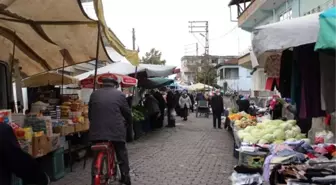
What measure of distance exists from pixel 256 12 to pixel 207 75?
128ft

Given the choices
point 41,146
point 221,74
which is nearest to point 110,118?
point 41,146

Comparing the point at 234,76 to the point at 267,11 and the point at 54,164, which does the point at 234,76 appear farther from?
the point at 54,164

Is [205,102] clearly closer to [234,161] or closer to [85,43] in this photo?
[234,161]

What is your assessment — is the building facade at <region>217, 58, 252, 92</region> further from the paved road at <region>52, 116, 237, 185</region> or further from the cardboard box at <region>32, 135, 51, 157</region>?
the cardboard box at <region>32, 135, 51, 157</region>

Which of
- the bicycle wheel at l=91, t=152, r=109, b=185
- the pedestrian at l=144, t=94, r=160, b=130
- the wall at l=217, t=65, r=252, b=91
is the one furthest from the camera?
the wall at l=217, t=65, r=252, b=91

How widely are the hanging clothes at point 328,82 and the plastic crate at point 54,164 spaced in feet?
17.0

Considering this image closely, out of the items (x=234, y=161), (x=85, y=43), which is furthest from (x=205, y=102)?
(x=85, y=43)

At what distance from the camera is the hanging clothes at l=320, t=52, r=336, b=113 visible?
5586 mm

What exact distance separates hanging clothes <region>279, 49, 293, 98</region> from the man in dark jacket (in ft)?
16.2

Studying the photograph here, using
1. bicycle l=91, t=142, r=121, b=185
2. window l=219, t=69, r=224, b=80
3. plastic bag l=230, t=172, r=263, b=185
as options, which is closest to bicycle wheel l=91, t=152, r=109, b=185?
bicycle l=91, t=142, r=121, b=185

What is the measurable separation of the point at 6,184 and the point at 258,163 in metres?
4.83

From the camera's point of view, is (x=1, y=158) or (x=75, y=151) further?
(x=75, y=151)

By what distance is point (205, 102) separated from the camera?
30375 millimetres

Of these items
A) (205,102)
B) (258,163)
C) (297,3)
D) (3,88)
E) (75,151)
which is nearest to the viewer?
(258,163)
